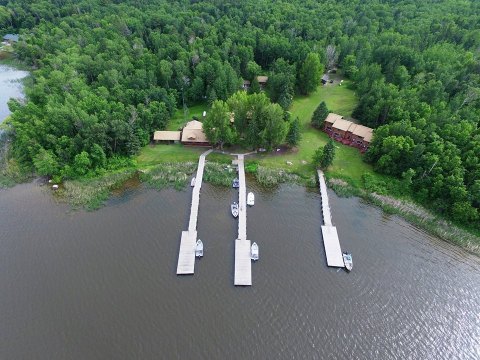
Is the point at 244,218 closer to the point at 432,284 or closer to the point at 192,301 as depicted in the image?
the point at 192,301

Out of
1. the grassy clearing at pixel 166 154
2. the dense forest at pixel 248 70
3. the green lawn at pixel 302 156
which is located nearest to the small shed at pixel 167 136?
the grassy clearing at pixel 166 154

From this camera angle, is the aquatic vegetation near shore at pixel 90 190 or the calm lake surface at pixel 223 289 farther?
the aquatic vegetation near shore at pixel 90 190

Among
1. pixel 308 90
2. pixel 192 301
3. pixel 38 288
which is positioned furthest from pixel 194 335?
pixel 308 90

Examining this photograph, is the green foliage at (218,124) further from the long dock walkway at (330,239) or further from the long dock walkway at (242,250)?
the long dock walkway at (330,239)

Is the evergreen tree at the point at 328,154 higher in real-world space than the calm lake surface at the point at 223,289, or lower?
higher

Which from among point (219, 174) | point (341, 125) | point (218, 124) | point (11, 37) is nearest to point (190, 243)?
point (219, 174)

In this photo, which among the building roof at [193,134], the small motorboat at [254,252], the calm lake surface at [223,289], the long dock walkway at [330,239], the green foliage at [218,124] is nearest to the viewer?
the calm lake surface at [223,289]

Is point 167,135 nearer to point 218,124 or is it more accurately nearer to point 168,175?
point 168,175

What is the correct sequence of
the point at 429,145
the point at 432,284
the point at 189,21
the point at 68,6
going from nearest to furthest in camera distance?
the point at 432,284 < the point at 429,145 < the point at 189,21 < the point at 68,6
